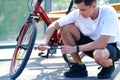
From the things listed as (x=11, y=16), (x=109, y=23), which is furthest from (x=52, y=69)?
(x=11, y=16)

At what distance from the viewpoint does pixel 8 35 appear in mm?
5559

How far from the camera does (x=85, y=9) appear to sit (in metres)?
3.05

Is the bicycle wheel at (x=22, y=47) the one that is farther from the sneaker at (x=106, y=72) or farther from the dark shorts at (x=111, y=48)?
the sneaker at (x=106, y=72)

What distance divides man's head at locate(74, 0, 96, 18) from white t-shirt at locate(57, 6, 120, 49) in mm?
147

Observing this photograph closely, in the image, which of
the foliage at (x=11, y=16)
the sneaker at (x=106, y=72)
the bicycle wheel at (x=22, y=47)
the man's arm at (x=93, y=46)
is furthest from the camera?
the foliage at (x=11, y=16)

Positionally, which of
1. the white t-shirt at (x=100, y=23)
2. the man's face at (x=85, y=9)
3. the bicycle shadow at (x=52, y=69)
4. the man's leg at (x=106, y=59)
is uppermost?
the man's face at (x=85, y=9)

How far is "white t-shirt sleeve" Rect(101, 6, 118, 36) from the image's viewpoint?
312 centimetres

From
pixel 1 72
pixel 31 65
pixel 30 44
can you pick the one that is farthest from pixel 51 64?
pixel 30 44

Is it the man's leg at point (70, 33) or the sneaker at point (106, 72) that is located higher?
the man's leg at point (70, 33)

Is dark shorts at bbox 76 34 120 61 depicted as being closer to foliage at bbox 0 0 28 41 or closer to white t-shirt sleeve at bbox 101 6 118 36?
white t-shirt sleeve at bbox 101 6 118 36

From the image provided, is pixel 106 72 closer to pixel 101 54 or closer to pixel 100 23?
pixel 101 54

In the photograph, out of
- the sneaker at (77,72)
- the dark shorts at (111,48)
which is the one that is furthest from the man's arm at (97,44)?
the sneaker at (77,72)

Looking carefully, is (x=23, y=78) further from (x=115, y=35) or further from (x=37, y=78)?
(x=115, y=35)

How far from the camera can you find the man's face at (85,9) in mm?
3034
